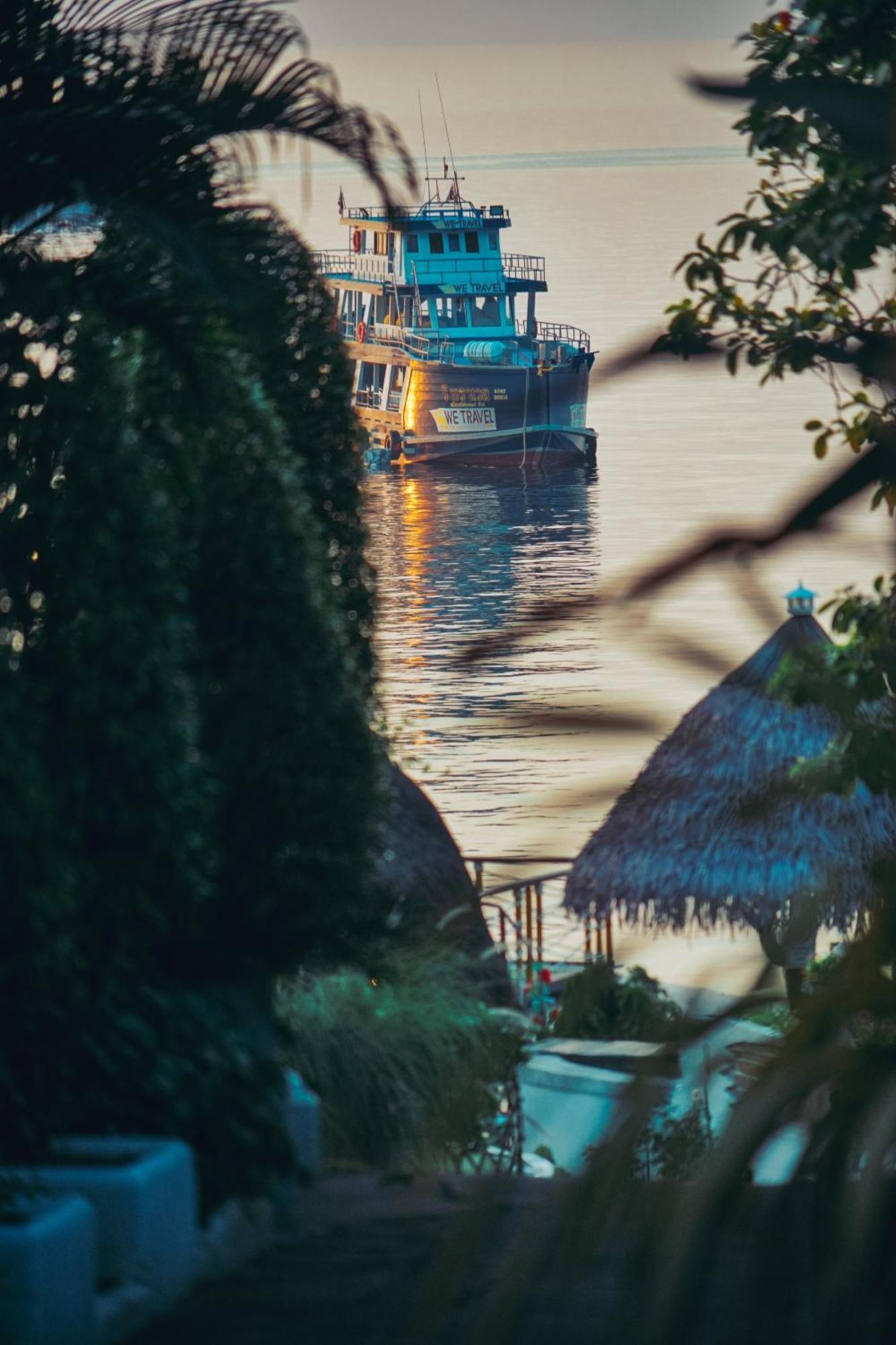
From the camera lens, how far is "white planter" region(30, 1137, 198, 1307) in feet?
17.4

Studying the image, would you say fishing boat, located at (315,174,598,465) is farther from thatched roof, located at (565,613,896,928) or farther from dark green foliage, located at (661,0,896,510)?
thatched roof, located at (565,613,896,928)

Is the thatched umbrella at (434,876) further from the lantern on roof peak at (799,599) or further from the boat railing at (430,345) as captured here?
the boat railing at (430,345)

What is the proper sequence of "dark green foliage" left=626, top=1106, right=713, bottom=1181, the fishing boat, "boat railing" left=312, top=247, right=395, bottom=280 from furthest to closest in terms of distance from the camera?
"boat railing" left=312, top=247, right=395, bottom=280
the fishing boat
"dark green foliage" left=626, top=1106, right=713, bottom=1181

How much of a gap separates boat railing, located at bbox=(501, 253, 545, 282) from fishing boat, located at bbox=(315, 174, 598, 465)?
0.14ft

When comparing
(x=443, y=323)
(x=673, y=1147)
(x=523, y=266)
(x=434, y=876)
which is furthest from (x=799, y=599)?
(x=523, y=266)

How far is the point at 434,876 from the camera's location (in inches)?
389

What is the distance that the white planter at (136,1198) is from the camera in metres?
5.29

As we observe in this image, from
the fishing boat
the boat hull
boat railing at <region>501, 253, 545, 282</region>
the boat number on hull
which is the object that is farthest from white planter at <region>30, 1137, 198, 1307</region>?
boat railing at <region>501, 253, 545, 282</region>

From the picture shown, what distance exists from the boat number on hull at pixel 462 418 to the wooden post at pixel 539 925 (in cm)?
4360

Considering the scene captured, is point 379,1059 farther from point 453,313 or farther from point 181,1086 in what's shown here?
point 453,313

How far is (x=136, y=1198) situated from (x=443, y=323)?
5039 centimetres

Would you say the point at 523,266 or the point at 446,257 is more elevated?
the point at 523,266

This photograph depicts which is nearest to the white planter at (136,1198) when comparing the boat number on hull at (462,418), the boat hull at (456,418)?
the boat hull at (456,418)

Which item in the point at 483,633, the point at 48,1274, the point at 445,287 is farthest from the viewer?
the point at 445,287
